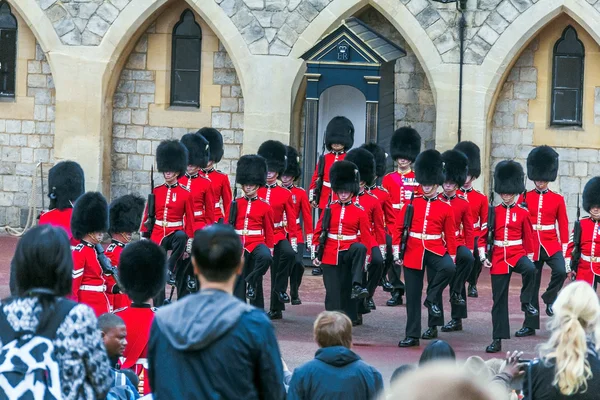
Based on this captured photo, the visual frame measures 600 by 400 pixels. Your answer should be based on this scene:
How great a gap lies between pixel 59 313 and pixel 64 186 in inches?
175

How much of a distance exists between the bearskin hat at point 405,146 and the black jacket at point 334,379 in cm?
567

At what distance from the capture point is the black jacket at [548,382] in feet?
11.7

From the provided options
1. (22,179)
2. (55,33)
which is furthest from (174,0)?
(22,179)

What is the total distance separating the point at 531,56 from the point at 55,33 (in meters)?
4.59

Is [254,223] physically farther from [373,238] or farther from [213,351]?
[213,351]

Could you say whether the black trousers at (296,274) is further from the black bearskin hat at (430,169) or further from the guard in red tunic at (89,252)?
the guard in red tunic at (89,252)

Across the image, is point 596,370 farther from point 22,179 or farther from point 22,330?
point 22,179

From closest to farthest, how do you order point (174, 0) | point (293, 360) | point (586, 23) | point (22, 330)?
point (22, 330)
point (293, 360)
point (586, 23)
point (174, 0)

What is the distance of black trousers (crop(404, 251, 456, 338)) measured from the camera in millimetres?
7777

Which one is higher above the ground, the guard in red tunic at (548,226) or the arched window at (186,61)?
the arched window at (186,61)

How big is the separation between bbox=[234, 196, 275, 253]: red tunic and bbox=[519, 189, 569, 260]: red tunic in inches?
73.1

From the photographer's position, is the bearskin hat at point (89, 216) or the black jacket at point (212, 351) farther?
the bearskin hat at point (89, 216)

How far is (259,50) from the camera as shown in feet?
38.0

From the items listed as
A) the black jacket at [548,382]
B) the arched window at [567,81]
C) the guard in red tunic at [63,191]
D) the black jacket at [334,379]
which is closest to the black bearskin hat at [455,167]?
the guard in red tunic at [63,191]
